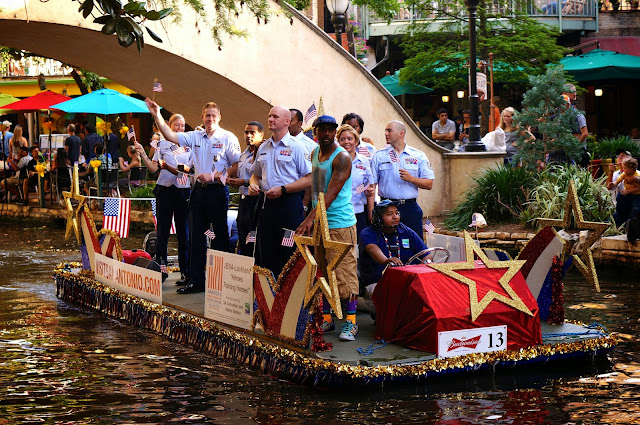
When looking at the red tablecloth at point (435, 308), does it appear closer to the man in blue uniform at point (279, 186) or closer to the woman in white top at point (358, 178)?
the man in blue uniform at point (279, 186)

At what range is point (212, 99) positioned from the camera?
18.6 metres

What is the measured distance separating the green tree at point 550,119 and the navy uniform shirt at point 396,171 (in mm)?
6091

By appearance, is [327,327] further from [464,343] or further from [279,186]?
[279,186]

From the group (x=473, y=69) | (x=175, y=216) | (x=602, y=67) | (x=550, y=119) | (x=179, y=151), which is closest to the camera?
(x=179, y=151)

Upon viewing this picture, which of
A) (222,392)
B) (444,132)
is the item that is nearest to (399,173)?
(222,392)

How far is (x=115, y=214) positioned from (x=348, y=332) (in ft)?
19.2

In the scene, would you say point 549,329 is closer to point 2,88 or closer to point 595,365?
point 595,365

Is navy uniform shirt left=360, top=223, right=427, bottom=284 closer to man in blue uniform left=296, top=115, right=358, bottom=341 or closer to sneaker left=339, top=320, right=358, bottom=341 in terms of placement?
man in blue uniform left=296, top=115, right=358, bottom=341

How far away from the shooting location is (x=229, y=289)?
30.7ft

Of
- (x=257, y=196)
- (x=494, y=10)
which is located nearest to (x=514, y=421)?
(x=257, y=196)

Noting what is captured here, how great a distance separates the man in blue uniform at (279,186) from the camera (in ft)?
31.8

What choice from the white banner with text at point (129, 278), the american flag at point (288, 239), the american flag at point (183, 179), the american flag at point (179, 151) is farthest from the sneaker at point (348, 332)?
the american flag at point (183, 179)

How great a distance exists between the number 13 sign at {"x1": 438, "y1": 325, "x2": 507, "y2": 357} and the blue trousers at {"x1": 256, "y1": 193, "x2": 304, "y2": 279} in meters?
2.12

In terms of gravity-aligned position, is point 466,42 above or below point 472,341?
above
